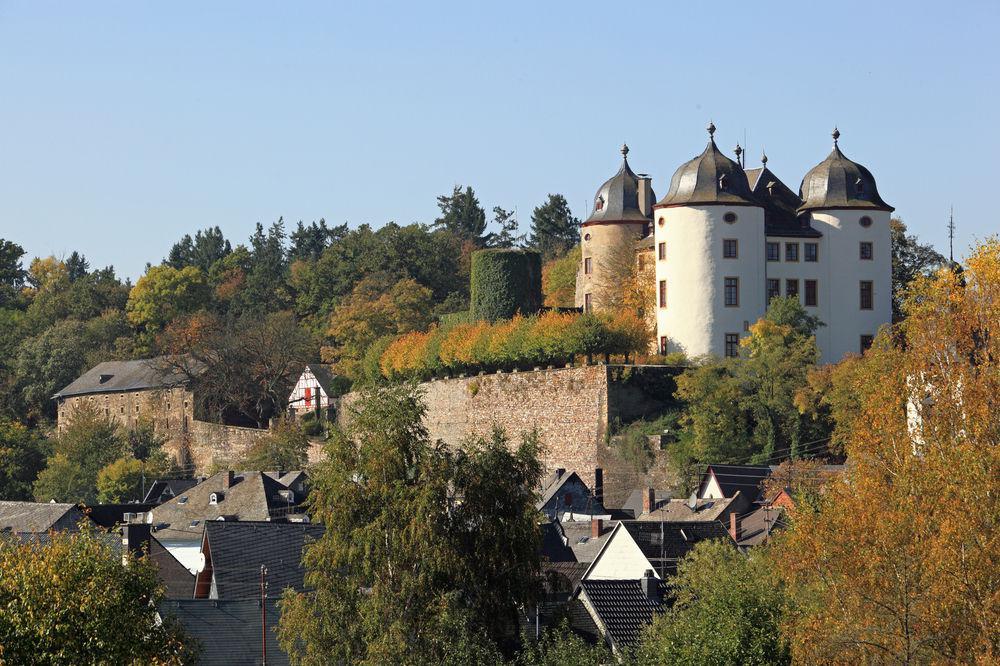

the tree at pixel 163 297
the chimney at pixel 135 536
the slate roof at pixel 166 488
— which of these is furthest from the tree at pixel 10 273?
the chimney at pixel 135 536

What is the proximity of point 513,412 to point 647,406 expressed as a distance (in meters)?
6.09

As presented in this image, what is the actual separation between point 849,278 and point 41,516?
85.7 ft

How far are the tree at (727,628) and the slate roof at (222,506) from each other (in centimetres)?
2635

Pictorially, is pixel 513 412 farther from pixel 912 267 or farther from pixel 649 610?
pixel 649 610

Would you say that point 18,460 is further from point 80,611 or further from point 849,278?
point 80,611

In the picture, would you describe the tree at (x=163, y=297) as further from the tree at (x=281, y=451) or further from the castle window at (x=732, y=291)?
the castle window at (x=732, y=291)

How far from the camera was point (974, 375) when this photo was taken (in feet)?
105

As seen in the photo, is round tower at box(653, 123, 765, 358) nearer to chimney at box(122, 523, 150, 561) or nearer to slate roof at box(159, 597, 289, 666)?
chimney at box(122, 523, 150, 561)

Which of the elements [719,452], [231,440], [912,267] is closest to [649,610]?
[719,452]

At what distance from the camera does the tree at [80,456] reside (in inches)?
3152

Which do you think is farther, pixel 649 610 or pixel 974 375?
pixel 649 610

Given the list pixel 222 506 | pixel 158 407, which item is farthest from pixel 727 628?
pixel 158 407

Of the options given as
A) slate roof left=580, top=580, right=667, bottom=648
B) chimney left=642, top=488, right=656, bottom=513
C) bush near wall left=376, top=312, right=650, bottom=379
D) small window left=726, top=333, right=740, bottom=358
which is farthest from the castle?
slate roof left=580, top=580, right=667, bottom=648

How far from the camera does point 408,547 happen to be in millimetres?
30562
